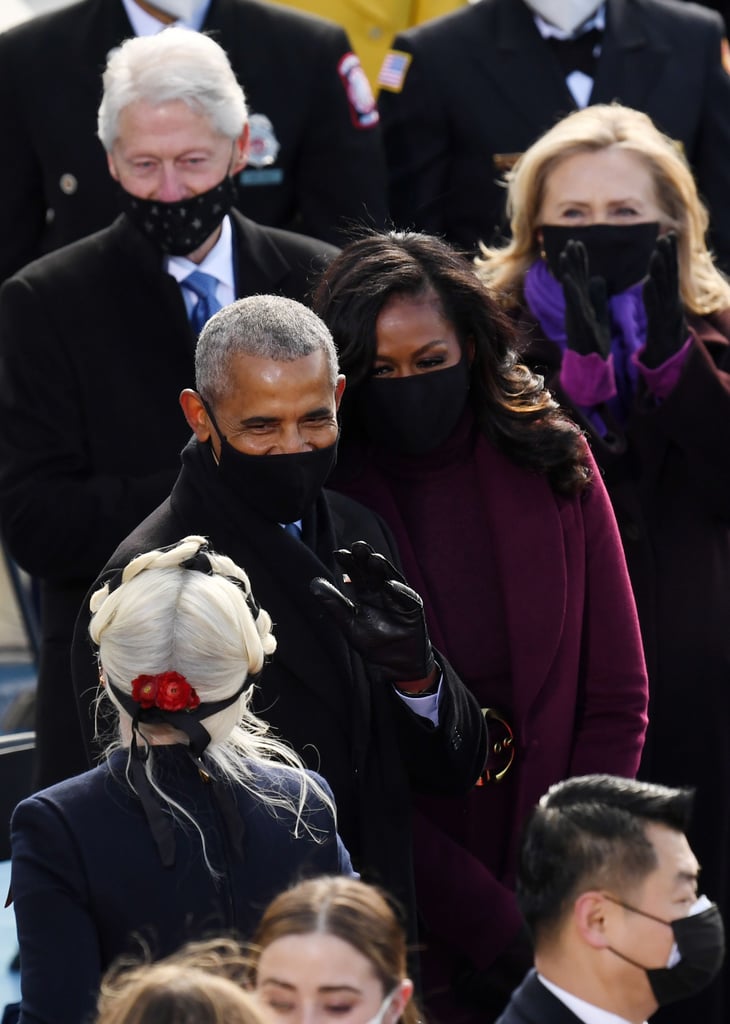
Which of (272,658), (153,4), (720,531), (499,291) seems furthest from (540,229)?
(272,658)

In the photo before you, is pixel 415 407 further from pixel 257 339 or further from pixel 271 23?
pixel 271 23

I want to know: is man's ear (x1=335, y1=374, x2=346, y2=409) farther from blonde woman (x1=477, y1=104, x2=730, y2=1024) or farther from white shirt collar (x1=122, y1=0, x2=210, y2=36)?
white shirt collar (x1=122, y1=0, x2=210, y2=36)

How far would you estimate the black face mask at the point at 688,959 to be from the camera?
9.84 ft

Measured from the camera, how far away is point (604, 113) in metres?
4.85

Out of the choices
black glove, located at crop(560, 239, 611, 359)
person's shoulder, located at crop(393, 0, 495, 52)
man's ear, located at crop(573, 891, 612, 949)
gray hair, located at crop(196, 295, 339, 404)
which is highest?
gray hair, located at crop(196, 295, 339, 404)

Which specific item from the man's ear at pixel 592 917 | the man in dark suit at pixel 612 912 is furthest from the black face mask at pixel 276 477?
the man's ear at pixel 592 917

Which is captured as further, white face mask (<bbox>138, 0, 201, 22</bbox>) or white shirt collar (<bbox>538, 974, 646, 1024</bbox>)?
white face mask (<bbox>138, 0, 201, 22</bbox>)

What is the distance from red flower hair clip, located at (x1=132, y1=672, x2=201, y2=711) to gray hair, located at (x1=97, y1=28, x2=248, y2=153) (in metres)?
1.85

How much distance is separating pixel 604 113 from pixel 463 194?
0.78 m

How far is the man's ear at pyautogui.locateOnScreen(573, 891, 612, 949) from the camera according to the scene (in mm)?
2992

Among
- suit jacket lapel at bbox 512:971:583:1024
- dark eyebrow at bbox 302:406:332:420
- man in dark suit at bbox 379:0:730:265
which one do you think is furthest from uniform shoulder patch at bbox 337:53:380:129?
suit jacket lapel at bbox 512:971:583:1024

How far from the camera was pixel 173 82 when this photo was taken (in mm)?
4449

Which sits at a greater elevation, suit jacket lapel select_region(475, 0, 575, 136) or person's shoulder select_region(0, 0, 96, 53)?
person's shoulder select_region(0, 0, 96, 53)

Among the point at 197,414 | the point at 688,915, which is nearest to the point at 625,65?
the point at 197,414
